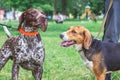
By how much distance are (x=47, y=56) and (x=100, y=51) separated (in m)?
5.77

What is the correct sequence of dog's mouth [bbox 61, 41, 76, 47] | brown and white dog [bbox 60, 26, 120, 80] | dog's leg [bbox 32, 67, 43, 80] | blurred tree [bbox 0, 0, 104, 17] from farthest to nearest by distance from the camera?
blurred tree [bbox 0, 0, 104, 17]
dog's leg [bbox 32, 67, 43, 80]
brown and white dog [bbox 60, 26, 120, 80]
dog's mouth [bbox 61, 41, 76, 47]

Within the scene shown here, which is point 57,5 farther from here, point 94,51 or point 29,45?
point 29,45

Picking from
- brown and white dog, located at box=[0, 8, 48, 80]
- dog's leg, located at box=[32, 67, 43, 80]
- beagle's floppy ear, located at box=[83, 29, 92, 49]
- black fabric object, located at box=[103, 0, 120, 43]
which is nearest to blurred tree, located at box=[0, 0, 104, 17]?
black fabric object, located at box=[103, 0, 120, 43]

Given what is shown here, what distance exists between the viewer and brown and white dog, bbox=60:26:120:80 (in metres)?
7.93

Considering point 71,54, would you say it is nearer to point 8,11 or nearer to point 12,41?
point 12,41

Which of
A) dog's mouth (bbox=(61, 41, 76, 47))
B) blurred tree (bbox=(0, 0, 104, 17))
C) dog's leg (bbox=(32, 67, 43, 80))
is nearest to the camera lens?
dog's mouth (bbox=(61, 41, 76, 47))

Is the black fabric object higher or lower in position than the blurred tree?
higher

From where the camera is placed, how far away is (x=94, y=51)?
8.18 meters

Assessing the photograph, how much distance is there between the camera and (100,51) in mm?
8203

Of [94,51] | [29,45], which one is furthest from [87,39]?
[29,45]

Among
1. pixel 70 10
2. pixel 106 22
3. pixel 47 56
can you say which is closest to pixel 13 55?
pixel 106 22

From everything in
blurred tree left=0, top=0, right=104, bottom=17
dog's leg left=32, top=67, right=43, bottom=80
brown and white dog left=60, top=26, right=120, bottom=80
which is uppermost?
brown and white dog left=60, top=26, right=120, bottom=80

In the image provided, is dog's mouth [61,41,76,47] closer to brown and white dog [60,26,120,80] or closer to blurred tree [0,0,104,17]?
brown and white dog [60,26,120,80]

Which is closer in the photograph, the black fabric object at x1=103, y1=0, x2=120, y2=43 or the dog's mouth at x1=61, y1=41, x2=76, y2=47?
the dog's mouth at x1=61, y1=41, x2=76, y2=47
